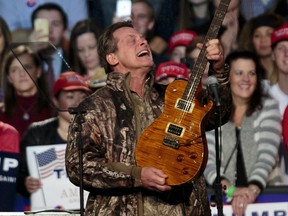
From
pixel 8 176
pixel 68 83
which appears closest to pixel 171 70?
pixel 68 83

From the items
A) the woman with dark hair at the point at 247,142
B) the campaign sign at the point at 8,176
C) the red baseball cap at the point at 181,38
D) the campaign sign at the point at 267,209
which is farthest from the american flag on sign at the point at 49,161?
the campaign sign at the point at 267,209

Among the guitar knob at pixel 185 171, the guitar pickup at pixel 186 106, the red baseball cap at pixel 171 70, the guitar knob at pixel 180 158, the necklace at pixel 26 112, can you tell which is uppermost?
the guitar pickup at pixel 186 106

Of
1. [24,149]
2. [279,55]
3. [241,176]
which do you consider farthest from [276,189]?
[24,149]

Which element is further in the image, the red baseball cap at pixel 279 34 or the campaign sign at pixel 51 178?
the red baseball cap at pixel 279 34

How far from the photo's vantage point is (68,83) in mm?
9781

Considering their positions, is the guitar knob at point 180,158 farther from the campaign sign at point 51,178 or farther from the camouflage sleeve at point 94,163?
the campaign sign at point 51,178

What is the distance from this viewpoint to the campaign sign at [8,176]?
927 centimetres

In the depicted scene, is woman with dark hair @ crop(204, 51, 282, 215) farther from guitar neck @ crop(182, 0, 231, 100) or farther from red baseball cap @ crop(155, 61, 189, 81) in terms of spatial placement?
guitar neck @ crop(182, 0, 231, 100)

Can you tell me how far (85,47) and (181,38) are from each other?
0.96 m

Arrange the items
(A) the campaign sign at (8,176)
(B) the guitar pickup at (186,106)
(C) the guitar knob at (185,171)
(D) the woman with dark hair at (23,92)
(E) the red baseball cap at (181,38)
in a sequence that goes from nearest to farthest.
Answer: (C) the guitar knob at (185,171) → (B) the guitar pickup at (186,106) → (A) the campaign sign at (8,176) → (D) the woman with dark hair at (23,92) → (E) the red baseball cap at (181,38)

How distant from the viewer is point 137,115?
19.7 ft

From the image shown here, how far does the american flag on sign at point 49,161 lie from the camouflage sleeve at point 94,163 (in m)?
3.58

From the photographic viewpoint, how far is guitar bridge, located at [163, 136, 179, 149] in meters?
5.80

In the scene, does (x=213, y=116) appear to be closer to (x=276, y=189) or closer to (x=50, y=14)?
(x=276, y=189)
